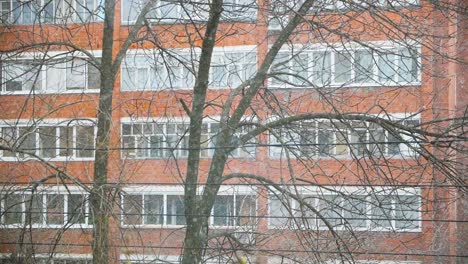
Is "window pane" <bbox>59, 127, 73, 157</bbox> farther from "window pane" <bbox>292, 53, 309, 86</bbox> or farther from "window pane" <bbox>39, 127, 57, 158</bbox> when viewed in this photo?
"window pane" <bbox>292, 53, 309, 86</bbox>

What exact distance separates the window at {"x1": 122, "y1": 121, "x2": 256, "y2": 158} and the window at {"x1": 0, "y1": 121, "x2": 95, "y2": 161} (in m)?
0.64

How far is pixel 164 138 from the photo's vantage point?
1279cm

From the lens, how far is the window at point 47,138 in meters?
8.13

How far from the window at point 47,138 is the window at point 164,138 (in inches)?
25.2

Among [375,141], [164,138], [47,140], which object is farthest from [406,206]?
[47,140]

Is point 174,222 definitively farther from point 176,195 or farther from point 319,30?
point 319,30

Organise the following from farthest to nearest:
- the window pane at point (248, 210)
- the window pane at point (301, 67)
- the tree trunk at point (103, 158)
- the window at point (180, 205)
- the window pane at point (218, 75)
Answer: the window at point (180, 205) → the window pane at point (218, 75) → the window pane at point (248, 210) → the window pane at point (301, 67) → the tree trunk at point (103, 158)

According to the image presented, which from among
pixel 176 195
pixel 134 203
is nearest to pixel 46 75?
pixel 176 195

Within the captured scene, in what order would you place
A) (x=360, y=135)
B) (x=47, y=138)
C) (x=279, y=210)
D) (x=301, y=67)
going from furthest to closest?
(x=279, y=210), (x=47, y=138), (x=301, y=67), (x=360, y=135)

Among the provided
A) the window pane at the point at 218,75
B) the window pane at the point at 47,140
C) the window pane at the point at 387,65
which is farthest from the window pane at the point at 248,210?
the window pane at the point at 47,140

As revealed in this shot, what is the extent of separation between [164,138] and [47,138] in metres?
2.21

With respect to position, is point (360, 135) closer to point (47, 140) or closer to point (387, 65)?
point (387, 65)

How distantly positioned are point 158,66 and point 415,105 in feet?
22.8

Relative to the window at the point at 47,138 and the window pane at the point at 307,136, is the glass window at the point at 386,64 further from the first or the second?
the window at the point at 47,138
